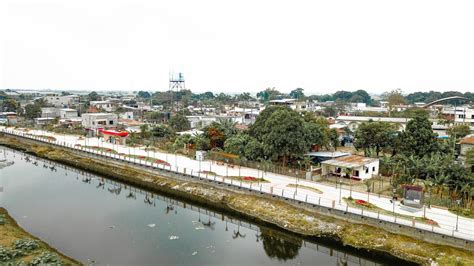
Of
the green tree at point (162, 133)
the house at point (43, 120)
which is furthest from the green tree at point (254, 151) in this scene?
the house at point (43, 120)

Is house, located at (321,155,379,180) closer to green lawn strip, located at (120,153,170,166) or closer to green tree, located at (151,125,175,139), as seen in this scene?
green lawn strip, located at (120,153,170,166)

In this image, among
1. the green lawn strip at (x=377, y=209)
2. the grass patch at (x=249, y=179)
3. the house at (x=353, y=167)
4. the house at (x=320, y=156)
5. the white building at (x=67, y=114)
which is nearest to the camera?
the green lawn strip at (x=377, y=209)

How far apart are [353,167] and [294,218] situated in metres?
11.3

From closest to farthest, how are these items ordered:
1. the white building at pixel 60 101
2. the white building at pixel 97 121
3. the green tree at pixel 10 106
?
1. the white building at pixel 97 121
2. the green tree at pixel 10 106
3. the white building at pixel 60 101

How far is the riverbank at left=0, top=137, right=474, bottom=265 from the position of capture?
73.8ft

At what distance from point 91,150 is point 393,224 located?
139ft

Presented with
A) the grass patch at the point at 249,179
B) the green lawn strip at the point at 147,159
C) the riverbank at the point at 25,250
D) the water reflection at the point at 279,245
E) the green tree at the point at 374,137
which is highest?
the green tree at the point at 374,137

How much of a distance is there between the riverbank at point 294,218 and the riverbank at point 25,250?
1437cm

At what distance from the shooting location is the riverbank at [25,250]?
798 inches

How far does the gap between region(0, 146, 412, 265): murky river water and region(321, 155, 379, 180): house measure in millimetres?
13059

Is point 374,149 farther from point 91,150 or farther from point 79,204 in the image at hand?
point 91,150

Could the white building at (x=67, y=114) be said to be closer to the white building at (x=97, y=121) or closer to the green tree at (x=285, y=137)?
the white building at (x=97, y=121)

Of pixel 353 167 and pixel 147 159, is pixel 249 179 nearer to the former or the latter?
pixel 353 167

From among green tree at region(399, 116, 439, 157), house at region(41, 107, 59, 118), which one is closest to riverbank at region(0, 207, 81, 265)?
green tree at region(399, 116, 439, 157)
